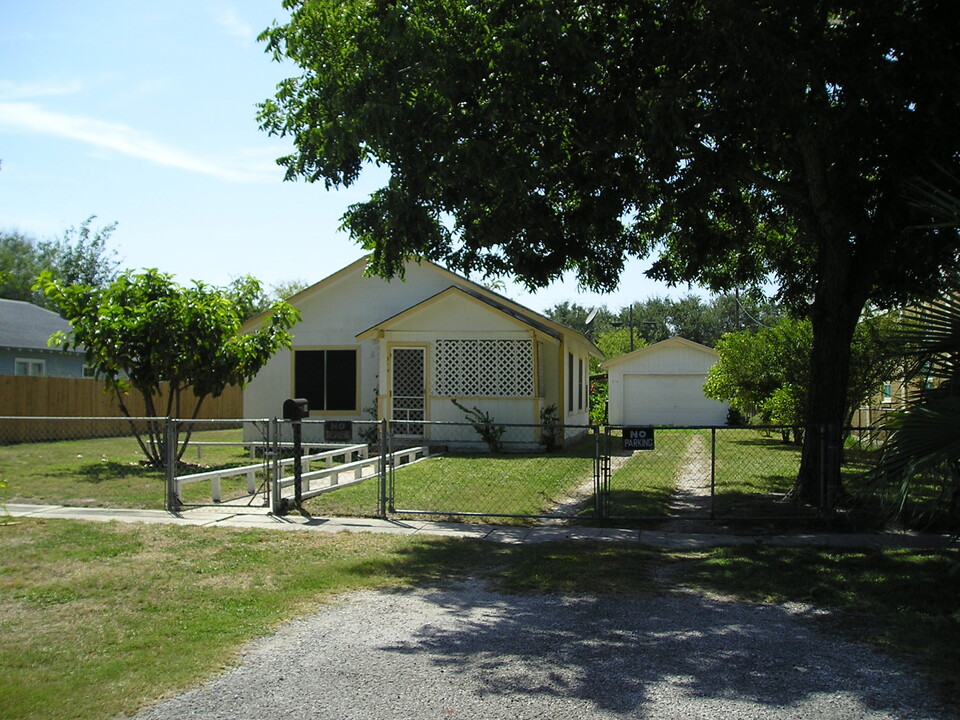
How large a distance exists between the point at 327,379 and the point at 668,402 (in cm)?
1833

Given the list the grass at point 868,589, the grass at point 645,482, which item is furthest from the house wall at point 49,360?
the grass at point 868,589

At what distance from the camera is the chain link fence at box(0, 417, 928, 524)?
429 inches

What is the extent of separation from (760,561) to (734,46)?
17.4 ft

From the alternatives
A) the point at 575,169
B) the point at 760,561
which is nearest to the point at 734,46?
the point at 575,169

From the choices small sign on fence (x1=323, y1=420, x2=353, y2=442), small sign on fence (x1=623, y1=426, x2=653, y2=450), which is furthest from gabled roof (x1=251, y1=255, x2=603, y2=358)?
small sign on fence (x1=623, y1=426, x2=653, y2=450)

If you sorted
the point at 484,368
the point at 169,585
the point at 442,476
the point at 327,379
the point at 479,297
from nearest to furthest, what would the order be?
1. the point at 169,585
2. the point at 442,476
3. the point at 484,368
4. the point at 479,297
5. the point at 327,379

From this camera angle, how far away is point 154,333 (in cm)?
1550

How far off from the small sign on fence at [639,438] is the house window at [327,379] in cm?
1279

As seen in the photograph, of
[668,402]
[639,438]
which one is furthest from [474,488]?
[668,402]

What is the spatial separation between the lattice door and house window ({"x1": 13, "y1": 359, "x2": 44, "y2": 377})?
1524 cm

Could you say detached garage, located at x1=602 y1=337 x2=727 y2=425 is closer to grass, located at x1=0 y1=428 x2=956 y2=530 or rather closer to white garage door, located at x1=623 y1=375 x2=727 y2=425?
white garage door, located at x1=623 y1=375 x2=727 y2=425

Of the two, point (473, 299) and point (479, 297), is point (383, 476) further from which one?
point (479, 297)

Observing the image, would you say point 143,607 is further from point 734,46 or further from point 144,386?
point 144,386

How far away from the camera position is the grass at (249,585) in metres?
5.10
